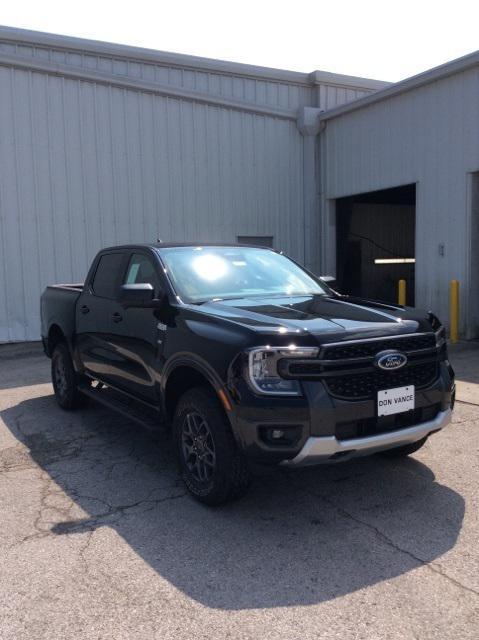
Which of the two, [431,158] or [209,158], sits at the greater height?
[209,158]

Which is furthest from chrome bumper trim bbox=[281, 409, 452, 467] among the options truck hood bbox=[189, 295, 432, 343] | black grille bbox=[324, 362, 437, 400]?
truck hood bbox=[189, 295, 432, 343]

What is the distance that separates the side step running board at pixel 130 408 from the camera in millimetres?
4609

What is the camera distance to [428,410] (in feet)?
13.0

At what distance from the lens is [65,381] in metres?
6.59

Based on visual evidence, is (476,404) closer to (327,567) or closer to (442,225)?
(327,567)

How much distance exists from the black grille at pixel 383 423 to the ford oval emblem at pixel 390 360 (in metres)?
0.31

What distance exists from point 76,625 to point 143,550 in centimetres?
73

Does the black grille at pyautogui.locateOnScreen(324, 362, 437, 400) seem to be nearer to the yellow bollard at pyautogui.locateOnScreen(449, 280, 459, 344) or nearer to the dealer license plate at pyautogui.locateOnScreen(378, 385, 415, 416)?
the dealer license plate at pyautogui.locateOnScreen(378, 385, 415, 416)

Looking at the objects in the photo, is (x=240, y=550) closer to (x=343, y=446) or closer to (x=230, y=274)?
(x=343, y=446)

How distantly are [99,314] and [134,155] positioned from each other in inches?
311

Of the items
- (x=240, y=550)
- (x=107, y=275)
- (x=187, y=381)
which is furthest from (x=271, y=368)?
Result: (x=107, y=275)

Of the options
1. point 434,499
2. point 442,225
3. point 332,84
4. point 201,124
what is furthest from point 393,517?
point 332,84

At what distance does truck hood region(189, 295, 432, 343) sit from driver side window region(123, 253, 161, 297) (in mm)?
671

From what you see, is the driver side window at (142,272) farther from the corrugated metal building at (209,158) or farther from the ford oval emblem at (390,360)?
the corrugated metal building at (209,158)
